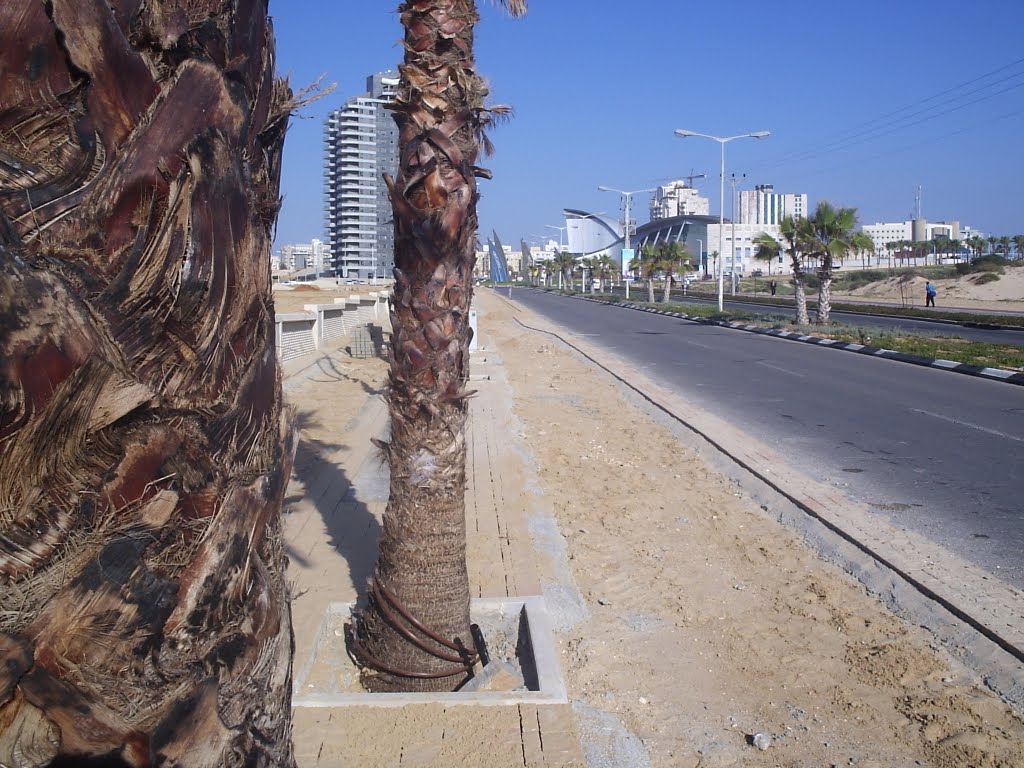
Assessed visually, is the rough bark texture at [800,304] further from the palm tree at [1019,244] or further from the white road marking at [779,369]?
the palm tree at [1019,244]

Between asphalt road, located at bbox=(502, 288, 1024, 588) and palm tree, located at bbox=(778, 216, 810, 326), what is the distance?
1007cm

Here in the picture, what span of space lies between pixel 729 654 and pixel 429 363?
91.7 inches

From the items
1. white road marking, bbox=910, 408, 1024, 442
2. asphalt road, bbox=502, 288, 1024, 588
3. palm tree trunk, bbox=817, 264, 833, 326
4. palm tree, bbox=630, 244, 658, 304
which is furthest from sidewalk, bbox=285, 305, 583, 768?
palm tree, bbox=630, 244, 658, 304

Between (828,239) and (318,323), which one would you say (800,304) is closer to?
(828,239)

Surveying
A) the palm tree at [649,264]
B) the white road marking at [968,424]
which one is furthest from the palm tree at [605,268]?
the white road marking at [968,424]

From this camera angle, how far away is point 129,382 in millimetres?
1653

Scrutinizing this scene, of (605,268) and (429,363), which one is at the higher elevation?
(605,268)

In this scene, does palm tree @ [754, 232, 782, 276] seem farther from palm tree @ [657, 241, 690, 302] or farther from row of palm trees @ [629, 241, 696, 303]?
palm tree @ [657, 241, 690, 302]

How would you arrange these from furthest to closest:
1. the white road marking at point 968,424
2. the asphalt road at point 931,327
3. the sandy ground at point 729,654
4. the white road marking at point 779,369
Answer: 1. the asphalt road at point 931,327
2. the white road marking at point 779,369
3. the white road marking at point 968,424
4. the sandy ground at point 729,654

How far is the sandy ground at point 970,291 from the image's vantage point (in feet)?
190

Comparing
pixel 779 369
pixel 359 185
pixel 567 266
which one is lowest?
pixel 779 369

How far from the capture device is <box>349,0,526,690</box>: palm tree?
4230 millimetres

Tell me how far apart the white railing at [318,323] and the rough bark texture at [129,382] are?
13082 millimetres

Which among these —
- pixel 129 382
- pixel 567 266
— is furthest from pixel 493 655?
pixel 567 266
